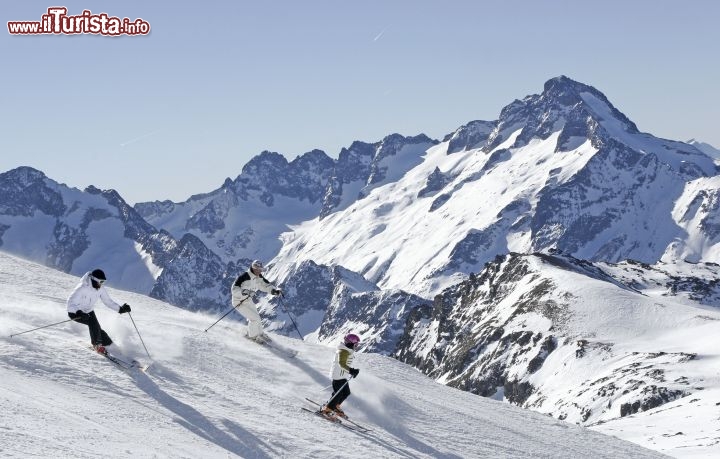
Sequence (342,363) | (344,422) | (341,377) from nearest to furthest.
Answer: (344,422) < (342,363) < (341,377)

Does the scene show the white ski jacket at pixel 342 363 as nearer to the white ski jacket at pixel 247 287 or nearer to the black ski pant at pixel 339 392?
the black ski pant at pixel 339 392

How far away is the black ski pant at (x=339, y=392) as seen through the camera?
69.5 ft

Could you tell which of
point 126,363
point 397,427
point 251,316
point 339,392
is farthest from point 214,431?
point 251,316

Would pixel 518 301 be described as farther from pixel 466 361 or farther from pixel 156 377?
pixel 156 377

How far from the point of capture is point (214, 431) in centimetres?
1822

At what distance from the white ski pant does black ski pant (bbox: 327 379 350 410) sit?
192 inches

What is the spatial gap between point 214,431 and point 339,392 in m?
4.01

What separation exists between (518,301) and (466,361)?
51.5 feet

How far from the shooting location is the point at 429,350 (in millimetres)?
187375

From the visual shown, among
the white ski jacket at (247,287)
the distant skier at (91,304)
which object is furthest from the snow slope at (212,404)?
the white ski jacket at (247,287)

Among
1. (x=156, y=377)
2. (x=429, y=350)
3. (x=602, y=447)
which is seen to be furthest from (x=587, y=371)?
(x=156, y=377)

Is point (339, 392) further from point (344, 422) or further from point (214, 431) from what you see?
point (214, 431)

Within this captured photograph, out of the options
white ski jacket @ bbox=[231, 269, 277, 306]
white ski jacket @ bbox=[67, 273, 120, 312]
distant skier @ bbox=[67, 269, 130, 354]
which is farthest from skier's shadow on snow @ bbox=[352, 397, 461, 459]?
white ski jacket @ bbox=[67, 273, 120, 312]

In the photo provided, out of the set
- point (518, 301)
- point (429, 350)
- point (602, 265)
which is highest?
point (602, 265)
